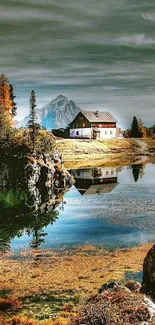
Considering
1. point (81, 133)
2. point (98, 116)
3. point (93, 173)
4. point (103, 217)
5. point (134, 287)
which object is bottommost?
point (103, 217)

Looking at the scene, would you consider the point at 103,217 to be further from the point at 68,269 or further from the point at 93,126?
the point at 93,126

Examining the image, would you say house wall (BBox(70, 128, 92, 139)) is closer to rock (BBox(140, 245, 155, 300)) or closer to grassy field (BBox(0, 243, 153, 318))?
grassy field (BBox(0, 243, 153, 318))

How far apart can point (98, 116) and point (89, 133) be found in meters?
11.5

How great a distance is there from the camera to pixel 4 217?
48062mm

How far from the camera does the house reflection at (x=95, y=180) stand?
236ft

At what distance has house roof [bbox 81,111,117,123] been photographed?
182 metres

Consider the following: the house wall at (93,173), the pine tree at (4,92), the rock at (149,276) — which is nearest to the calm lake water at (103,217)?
the house wall at (93,173)

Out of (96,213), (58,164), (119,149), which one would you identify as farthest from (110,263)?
(119,149)

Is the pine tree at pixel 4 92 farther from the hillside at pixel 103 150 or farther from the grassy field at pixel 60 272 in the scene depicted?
the grassy field at pixel 60 272

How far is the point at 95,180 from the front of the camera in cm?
8638

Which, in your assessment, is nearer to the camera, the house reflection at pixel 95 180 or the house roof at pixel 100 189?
the house roof at pixel 100 189

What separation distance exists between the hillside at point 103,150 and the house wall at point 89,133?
27.4ft

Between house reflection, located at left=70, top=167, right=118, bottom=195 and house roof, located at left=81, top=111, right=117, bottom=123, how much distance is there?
252 ft

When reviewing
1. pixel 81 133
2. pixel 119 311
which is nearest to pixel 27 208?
pixel 119 311
